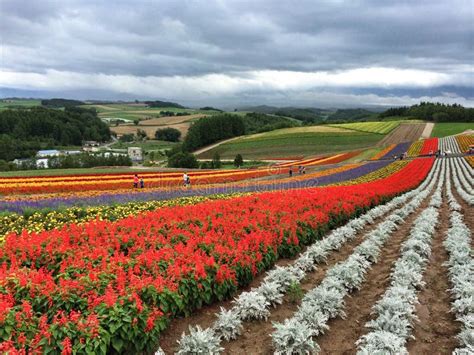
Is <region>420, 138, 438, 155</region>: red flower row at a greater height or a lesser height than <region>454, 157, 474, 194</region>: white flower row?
greater

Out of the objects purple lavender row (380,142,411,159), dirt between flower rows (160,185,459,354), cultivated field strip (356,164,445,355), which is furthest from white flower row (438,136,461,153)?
dirt between flower rows (160,185,459,354)

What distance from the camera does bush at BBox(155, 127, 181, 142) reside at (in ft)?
510

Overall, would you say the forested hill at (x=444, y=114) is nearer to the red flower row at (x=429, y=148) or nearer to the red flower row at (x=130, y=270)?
the red flower row at (x=429, y=148)

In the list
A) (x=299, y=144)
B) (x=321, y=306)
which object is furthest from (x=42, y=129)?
(x=321, y=306)

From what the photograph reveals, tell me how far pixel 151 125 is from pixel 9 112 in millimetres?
66834

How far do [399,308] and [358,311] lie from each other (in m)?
0.88

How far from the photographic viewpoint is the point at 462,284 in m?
7.36

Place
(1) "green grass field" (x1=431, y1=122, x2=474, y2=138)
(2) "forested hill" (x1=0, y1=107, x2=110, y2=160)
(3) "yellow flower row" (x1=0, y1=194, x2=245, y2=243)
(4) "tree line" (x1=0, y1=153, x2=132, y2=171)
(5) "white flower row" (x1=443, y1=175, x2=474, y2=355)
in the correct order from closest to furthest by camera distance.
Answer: (5) "white flower row" (x1=443, y1=175, x2=474, y2=355)
(3) "yellow flower row" (x1=0, y1=194, x2=245, y2=243)
(4) "tree line" (x1=0, y1=153, x2=132, y2=171)
(1) "green grass field" (x1=431, y1=122, x2=474, y2=138)
(2) "forested hill" (x1=0, y1=107, x2=110, y2=160)

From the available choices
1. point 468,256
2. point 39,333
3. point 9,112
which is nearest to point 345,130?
point 468,256

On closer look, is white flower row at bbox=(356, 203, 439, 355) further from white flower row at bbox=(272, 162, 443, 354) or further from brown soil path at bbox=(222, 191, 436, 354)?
white flower row at bbox=(272, 162, 443, 354)

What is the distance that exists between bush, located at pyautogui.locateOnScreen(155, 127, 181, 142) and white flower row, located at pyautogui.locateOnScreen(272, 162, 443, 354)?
14992cm

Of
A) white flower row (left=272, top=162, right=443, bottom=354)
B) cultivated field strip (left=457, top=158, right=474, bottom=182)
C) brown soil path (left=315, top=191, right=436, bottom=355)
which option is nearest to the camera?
white flower row (left=272, top=162, right=443, bottom=354)

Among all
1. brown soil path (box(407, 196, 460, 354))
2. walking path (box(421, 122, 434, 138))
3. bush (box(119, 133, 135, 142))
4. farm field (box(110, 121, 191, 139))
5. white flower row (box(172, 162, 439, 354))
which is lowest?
bush (box(119, 133, 135, 142))

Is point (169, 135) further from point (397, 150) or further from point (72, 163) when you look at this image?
point (397, 150)
